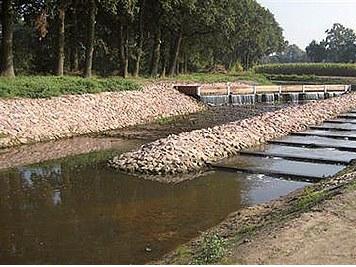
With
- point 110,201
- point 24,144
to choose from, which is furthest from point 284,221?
point 24,144

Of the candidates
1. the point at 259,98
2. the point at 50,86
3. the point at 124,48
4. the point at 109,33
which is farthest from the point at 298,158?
the point at 109,33

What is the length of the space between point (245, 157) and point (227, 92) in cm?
2160

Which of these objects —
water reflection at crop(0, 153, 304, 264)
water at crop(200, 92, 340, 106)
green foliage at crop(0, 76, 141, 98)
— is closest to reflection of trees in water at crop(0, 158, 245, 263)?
water reflection at crop(0, 153, 304, 264)

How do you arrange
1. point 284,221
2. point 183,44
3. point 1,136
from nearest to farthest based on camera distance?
1. point 284,221
2. point 1,136
3. point 183,44

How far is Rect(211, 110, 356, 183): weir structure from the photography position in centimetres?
1486

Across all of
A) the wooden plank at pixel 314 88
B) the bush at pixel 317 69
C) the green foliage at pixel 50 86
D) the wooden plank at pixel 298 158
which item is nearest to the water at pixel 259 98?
the wooden plank at pixel 314 88

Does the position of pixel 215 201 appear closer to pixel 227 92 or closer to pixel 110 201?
pixel 110 201

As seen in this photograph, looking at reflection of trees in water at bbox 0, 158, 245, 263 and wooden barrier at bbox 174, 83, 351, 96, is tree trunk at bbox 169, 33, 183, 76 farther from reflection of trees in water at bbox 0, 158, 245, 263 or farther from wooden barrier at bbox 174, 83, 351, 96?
reflection of trees in water at bbox 0, 158, 245, 263

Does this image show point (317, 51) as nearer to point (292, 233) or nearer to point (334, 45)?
point (334, 45)

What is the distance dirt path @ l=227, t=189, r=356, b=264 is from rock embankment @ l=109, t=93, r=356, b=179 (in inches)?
263

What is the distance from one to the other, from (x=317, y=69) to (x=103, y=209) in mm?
72967

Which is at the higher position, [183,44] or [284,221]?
[183,44]

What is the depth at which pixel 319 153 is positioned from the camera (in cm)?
1772

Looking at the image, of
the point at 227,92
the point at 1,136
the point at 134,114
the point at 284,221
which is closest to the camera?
the point at 284,221
